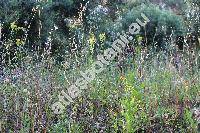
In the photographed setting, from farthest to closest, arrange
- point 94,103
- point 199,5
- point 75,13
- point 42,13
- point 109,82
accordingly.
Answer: point 199,5 → point 75,13 → point 42,13 → point 109,82 → point 94,103

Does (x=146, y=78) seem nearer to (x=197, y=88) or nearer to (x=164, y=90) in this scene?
(x=164, y=90)

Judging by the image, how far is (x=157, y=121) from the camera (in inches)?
165

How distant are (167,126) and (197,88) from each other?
3.08ft

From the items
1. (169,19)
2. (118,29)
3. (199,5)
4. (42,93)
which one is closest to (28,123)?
(42,93)

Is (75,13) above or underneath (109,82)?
above

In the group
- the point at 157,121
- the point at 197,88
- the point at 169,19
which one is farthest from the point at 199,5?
the point at 157,121

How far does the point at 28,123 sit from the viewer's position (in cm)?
363

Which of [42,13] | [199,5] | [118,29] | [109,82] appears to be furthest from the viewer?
[199,5]

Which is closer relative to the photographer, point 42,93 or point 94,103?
point 42,93

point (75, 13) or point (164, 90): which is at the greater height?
point (75, 13)

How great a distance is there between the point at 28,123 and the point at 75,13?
20.6ft

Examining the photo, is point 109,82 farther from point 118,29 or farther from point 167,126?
point 118,29

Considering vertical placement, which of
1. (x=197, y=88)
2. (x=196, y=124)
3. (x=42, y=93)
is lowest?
(x=196, y=124)

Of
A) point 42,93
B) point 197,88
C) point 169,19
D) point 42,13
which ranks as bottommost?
point 197,88
